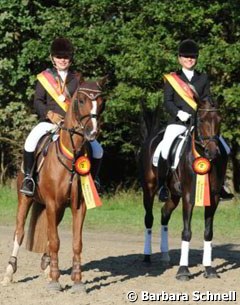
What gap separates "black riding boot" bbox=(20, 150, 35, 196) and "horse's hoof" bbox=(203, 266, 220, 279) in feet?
8.90

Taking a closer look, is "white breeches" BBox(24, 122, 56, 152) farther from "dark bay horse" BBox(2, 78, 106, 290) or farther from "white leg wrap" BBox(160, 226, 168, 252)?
"white leg wrap" BBox(160, 226, 168, 252)

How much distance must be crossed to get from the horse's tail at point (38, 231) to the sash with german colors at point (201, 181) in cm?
212

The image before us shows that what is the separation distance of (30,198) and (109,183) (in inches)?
703

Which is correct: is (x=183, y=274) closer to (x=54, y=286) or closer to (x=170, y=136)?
(x=54, y=286)

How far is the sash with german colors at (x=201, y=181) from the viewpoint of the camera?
Answer: 36.1 ft

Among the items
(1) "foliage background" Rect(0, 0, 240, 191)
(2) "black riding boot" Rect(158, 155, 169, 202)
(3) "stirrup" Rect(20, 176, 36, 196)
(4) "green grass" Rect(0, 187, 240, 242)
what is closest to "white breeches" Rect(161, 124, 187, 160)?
(2) "black riding boot" Rect(158, 155, 169, 202)

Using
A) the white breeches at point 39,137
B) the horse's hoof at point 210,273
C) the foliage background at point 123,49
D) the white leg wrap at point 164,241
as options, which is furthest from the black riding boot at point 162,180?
the foliage background at point 123,49

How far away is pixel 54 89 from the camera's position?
10602 mm

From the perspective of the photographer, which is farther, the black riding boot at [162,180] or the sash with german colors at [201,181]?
the black riding boot at [162,180]

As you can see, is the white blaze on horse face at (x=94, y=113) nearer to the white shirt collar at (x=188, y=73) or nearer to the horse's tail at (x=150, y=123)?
the white shirt collar at (x=188, y=73)

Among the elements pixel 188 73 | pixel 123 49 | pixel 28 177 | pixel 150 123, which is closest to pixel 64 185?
pixel 28 177

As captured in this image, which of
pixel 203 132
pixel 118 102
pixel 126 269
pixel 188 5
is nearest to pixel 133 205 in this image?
pixel 118 102

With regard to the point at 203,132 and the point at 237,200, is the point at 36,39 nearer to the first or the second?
the point at 237,200

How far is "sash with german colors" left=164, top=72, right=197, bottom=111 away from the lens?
1173 centimetres
